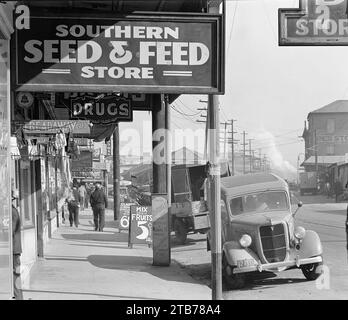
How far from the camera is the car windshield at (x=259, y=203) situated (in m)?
13.1

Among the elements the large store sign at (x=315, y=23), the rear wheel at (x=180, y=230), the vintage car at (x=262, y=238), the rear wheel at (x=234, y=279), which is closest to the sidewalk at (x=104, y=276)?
the rear wheel at (x=234, y=279)

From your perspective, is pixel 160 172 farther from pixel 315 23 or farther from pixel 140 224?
pixel 315 23

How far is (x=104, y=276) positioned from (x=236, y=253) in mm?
2688

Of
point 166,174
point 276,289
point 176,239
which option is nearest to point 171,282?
point 276,289

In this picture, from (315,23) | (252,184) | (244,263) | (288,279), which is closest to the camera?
(315,23)

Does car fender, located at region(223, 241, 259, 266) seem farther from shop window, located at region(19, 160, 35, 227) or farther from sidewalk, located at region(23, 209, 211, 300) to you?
shop window, located at region(19, 160, 35, 227)

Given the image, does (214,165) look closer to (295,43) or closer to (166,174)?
(295,43)

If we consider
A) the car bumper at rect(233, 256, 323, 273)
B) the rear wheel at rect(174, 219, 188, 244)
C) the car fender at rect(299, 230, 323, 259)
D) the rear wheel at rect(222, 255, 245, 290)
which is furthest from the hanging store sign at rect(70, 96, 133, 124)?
the rear wheel at rect(174, 219, 188, 244)

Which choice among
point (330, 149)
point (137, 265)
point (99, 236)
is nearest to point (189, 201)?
point (99, 236)

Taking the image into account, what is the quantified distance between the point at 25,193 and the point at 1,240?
21.0ft

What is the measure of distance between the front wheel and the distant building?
3220 inches

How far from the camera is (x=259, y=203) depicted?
13.2 meters

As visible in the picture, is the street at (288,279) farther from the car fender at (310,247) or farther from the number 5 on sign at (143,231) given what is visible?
the number 5 on sign at (143,231)

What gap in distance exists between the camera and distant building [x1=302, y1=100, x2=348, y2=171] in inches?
3748
